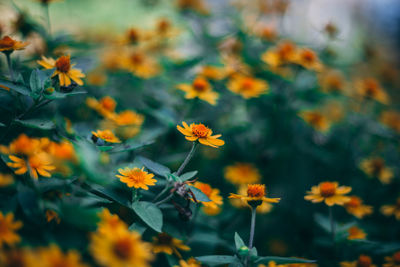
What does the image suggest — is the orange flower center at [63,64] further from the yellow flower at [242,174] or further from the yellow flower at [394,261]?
the yellow flower at [394,261]

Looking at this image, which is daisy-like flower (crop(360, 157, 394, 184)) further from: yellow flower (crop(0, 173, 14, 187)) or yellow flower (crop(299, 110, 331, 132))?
yellow flower (crop(0, 173, 14, 187))

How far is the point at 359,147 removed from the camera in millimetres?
2311

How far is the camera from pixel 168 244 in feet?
3.92

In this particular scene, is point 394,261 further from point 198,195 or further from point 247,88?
point 247,88

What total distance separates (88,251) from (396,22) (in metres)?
5.04

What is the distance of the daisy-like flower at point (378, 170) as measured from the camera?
1956 millimetres

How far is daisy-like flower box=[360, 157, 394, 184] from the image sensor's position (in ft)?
6.42

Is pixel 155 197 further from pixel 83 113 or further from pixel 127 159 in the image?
pixel 83 113

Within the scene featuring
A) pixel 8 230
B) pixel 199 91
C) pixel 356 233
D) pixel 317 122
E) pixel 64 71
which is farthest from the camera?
pixel 317 122

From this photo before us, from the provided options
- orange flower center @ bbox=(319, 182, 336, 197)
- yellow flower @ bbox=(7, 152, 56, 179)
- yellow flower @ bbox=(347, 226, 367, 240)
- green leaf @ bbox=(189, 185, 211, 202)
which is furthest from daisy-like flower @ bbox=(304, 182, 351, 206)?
yellow flower @ bbox=(7, 152, 56, 179)

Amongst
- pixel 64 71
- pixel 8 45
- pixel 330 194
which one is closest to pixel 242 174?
pixel 330 194

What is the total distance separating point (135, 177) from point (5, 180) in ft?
1.46

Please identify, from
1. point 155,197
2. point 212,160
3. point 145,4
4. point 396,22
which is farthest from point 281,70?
point 396,22

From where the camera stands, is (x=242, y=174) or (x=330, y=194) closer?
(x=330, y=194)
